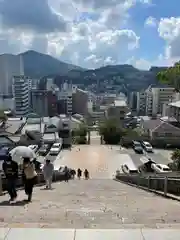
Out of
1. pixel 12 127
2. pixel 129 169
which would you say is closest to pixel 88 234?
pixel 129 169

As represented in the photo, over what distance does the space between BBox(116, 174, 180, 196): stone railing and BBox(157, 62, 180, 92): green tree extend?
14.5 ft

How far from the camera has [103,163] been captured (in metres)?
35.6

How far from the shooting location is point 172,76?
13.5 metres

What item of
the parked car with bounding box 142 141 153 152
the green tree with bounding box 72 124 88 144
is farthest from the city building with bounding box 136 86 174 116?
the parked car with bounding box 142 141 153 152

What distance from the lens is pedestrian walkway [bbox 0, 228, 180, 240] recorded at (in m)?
4.50

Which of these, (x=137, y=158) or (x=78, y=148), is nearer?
(x=137, y=158)

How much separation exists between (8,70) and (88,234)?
6428 inches

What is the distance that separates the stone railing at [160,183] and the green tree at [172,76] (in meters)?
4.43

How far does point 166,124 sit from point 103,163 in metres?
21.9

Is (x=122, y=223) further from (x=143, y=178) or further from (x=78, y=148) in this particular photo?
(x=78, y=148)

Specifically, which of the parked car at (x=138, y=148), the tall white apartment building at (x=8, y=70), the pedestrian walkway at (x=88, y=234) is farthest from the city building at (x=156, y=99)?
the pedestrian walkway at (x=88, y=234)

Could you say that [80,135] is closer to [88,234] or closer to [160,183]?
[160,183]

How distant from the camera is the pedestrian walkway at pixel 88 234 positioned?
450cm

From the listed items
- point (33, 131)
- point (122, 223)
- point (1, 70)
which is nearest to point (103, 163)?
point (33, 131)
